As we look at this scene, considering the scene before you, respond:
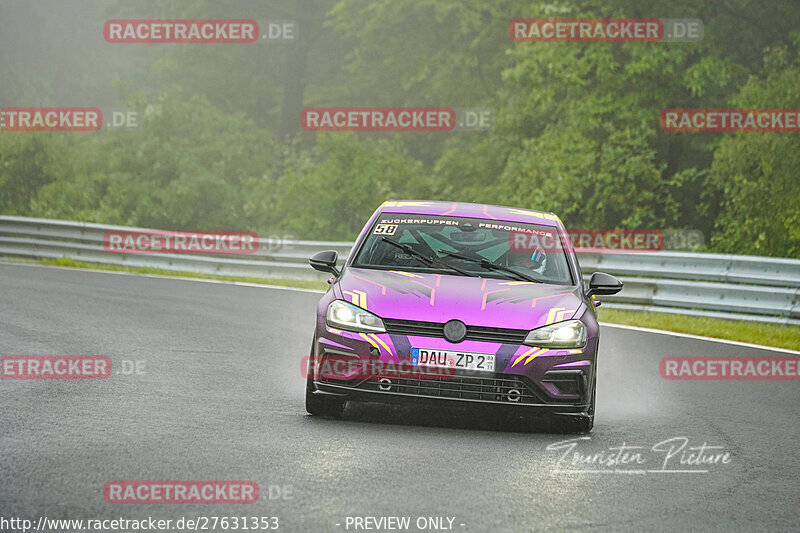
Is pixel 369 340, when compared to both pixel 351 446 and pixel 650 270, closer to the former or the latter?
pixel 351 446

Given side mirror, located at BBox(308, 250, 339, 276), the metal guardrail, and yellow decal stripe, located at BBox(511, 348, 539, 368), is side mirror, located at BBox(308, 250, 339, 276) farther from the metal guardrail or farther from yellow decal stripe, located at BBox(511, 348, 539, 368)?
the metal guardrail

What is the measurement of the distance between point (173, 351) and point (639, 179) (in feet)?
56.1

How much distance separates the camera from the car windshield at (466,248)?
337 inches

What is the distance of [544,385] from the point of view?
7637 mm

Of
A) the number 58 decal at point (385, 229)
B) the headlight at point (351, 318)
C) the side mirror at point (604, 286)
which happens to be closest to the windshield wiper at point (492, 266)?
the number 58 decal at point (385, 229)

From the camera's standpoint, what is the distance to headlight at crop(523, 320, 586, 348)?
25.2 feet

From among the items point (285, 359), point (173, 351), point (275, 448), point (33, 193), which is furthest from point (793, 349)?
point (33, 193)

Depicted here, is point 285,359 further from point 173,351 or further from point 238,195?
point 238,195

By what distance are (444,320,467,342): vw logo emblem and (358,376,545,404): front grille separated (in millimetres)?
253

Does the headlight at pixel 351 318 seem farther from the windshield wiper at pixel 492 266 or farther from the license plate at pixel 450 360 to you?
the windshield wiper at pixel 492 266

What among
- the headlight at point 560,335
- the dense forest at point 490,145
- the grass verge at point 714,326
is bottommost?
the grass verge at point 714,326

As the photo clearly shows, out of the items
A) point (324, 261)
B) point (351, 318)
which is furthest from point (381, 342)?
point (324, 261)

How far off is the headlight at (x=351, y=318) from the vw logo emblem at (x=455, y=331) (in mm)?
418

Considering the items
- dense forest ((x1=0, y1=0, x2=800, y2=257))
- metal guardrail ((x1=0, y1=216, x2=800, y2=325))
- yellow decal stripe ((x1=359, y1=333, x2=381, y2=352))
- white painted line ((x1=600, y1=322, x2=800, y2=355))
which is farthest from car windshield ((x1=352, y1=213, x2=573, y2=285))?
dense forest ((x1=0, y1=0, x2=800, y2=257))
